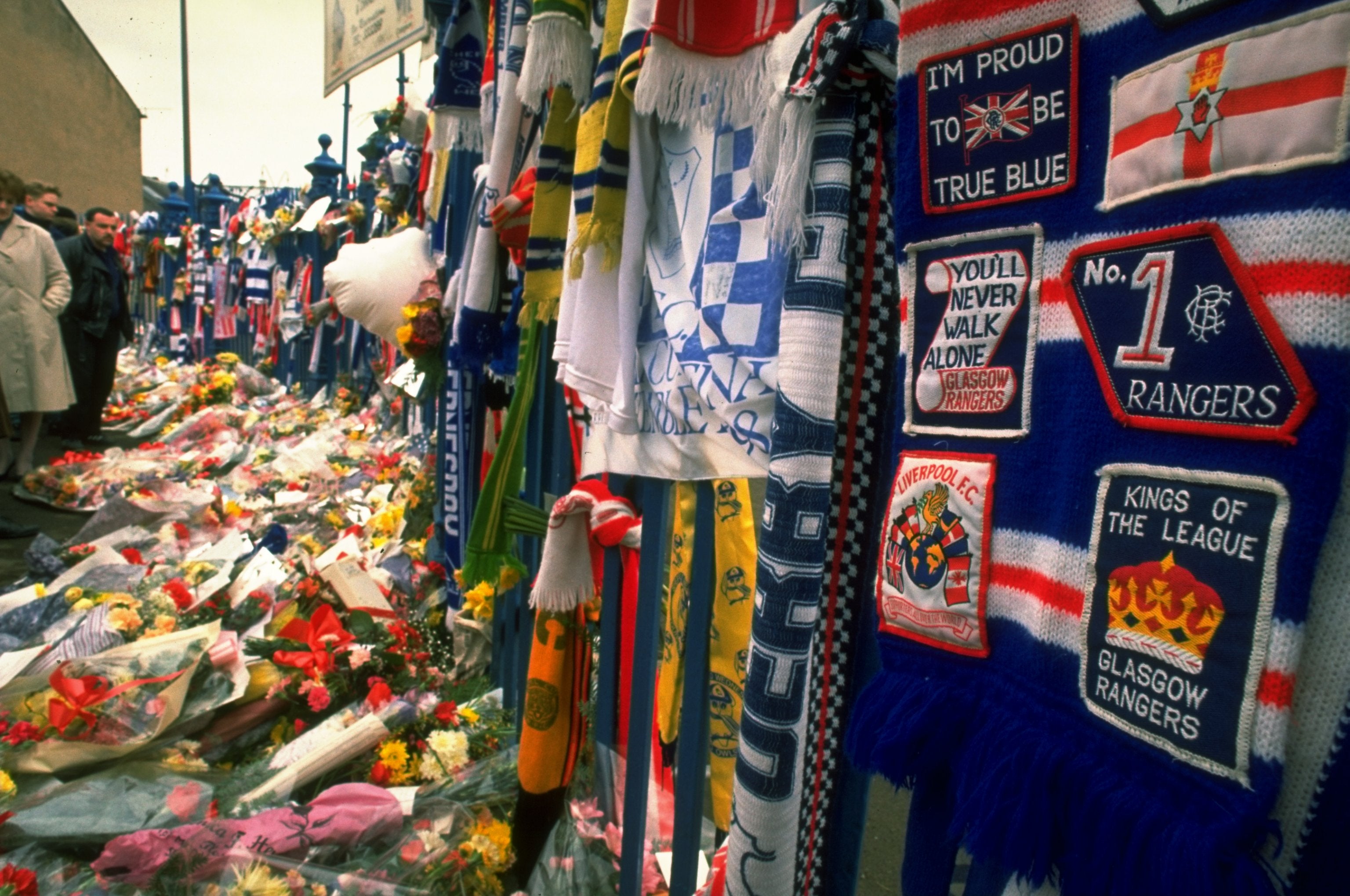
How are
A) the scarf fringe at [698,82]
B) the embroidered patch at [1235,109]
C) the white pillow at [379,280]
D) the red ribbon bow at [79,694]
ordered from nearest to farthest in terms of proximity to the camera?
1. the embroidered patch at [1235,109]
2. the scarf fringe at [698,82]
3. the red ribbon bow at [79,694]
4. the white pillow at [379,280]

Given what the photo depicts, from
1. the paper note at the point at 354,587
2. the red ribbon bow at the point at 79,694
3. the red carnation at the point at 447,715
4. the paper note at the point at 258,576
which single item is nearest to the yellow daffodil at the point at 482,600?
the red carnation at the point at 447,715

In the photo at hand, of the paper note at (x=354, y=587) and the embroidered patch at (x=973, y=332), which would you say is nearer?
the embroidered patch at (x=973, y=332)

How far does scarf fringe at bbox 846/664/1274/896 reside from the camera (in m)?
0.62

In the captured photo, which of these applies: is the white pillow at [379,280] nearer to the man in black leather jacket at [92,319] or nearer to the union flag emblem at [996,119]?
the union flag emblem at [996,119]

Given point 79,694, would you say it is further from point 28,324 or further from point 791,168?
point 28,324

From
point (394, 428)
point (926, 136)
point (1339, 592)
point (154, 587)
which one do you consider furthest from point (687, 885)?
point (394, 428)

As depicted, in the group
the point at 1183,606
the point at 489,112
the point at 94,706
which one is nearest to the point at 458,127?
the point at 489,112

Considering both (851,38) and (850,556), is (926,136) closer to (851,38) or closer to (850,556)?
(851,38)

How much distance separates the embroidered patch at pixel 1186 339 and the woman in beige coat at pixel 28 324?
272 inches

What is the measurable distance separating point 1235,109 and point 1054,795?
631 mm

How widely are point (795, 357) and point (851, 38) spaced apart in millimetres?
387

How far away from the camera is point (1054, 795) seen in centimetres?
75

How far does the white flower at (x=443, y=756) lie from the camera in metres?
2.27

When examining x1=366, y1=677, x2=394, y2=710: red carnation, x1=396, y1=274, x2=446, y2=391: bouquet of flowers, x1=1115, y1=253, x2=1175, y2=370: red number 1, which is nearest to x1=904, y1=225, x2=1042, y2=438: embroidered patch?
x1=1115, y1=253, x2=1175, y2=370: red number 1
